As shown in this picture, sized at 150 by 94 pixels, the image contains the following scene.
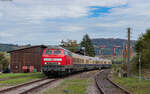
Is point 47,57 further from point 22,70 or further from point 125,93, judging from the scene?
point 22,70

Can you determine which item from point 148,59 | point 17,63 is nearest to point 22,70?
point 17,63

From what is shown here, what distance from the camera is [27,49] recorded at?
47.6m

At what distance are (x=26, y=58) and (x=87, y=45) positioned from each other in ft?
207

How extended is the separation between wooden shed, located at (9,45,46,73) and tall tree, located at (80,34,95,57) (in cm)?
6052

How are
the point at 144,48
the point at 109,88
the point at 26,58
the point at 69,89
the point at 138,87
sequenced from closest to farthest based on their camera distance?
the point at 69,89 → the point at 138,87 → the point at 109,88 → the point at 144,48 → the point at 26,58

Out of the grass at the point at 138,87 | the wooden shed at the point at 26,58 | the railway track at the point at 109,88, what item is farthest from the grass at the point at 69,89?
the wooden shed at the point at 26,58

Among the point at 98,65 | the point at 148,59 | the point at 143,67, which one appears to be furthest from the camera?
the point at 98,65

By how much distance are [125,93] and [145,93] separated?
1.12m

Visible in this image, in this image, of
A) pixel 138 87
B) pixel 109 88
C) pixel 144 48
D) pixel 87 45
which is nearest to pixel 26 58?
pixel 144 48

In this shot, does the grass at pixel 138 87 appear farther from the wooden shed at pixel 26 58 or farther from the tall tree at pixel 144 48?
the wooden shed at pixel 26 58

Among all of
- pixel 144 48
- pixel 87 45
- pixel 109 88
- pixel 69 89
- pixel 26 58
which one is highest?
pixel 87 45

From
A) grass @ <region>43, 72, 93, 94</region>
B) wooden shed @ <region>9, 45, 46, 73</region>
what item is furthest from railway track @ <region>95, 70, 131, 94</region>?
wooden shed @ <region>9, 45, 46, 73</region>

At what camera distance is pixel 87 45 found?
108750 millimetres

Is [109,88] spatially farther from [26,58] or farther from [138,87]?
[26,58]
